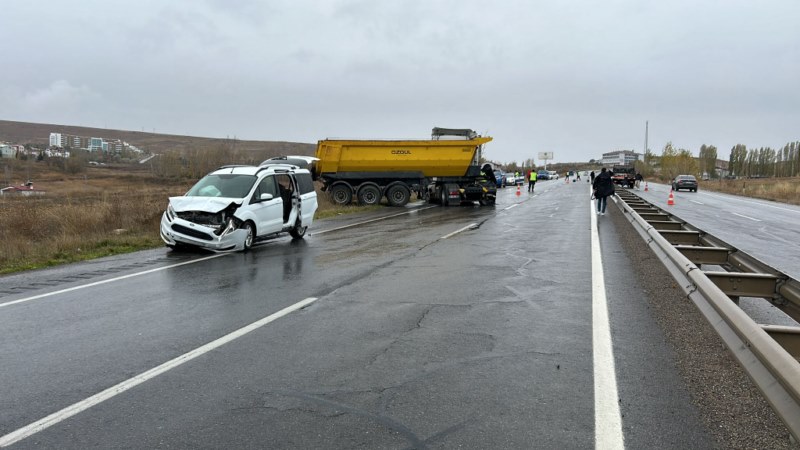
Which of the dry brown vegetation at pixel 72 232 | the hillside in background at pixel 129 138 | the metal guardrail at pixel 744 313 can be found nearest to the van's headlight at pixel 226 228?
the dry brown vegetation at pixel 72 232

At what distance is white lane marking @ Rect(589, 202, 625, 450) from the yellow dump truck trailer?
19.8m

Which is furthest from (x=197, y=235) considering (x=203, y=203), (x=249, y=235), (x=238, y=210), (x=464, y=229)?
(x=464, y=229)

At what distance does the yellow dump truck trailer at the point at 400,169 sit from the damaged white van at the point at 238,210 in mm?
11503

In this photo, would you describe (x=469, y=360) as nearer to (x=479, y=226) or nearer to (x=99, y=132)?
(x=479, y=226)

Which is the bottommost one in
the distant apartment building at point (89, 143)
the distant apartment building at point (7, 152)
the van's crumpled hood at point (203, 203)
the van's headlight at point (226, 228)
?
the van's headlight at point (226, 228)

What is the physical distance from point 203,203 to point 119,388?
767 cm

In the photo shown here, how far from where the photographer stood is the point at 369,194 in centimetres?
2653

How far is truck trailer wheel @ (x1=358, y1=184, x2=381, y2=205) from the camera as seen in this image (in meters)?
26.4

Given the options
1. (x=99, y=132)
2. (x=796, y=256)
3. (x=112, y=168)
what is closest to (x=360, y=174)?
(x=796, y=256)

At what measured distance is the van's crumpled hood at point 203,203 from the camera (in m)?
11.2

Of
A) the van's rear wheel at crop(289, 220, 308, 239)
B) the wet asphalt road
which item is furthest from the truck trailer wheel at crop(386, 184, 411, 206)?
the wet asphalt road

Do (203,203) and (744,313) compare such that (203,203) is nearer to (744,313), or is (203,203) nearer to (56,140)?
(744,313)

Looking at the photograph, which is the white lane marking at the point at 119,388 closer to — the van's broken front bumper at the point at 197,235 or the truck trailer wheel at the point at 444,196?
the van's broken front bumper at the point at 197,235

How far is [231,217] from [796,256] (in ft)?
38.2
